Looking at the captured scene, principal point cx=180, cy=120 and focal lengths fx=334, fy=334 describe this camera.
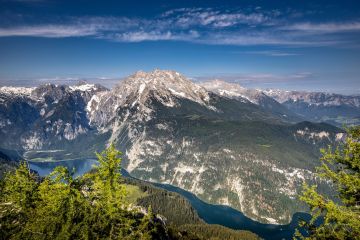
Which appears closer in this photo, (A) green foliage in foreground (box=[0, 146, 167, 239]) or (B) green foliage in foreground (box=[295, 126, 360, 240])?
(B) green foliage in foreground (box=[295, 126, 360, 240])

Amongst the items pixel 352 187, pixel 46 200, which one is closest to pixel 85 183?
pixel 46 200

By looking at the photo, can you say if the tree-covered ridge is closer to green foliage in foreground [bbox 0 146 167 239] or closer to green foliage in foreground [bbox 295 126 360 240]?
green foliage in foreground [bbox 0 146 167 239]

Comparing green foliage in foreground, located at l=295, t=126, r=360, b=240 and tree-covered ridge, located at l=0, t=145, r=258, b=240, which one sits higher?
green foliage in foreground, located at l=295, t=126, r=360, b=240

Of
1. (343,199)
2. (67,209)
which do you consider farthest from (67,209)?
(343,199)

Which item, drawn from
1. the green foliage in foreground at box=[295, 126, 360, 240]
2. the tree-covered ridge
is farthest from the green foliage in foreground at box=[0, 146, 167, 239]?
the green foliage in foreground at box=[295, 126, 360, 240]

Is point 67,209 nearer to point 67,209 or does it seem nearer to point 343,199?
point 67,209

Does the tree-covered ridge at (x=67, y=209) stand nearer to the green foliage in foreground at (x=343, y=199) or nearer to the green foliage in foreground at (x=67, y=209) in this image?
the green foliage in foreground at (x=67, y=209)

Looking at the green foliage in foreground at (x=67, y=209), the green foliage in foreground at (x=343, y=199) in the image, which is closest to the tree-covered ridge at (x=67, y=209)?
the green foliage in foreground at (x=67, y=209)
